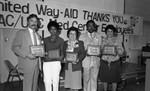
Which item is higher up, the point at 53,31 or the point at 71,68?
the point at 53,31

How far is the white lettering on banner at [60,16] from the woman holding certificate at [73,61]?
Answer: 1.15 meters

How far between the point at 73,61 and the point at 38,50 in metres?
0.55

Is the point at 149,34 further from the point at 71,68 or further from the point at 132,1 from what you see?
the point at 71,68

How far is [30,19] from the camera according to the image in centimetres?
241

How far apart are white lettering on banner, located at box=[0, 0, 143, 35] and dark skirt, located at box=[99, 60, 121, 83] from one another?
1.37m

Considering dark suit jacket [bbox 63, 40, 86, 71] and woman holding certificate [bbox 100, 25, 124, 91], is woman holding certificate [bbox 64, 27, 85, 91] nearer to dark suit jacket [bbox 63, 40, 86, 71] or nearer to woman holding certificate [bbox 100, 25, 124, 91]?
dark suit jacket [bbox 63, 40, 86, 71]

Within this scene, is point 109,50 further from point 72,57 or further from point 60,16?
point 60,16

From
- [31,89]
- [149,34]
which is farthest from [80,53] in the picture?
[149,34]

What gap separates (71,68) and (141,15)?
13.5 feet

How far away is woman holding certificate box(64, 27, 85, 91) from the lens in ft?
8.47

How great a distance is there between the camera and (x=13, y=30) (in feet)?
11.7

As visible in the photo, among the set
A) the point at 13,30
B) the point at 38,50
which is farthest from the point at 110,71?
the point at 13,30

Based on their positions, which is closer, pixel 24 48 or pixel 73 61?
pixel 24 48

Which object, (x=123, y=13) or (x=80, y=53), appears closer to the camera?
(x=80, y=53)
